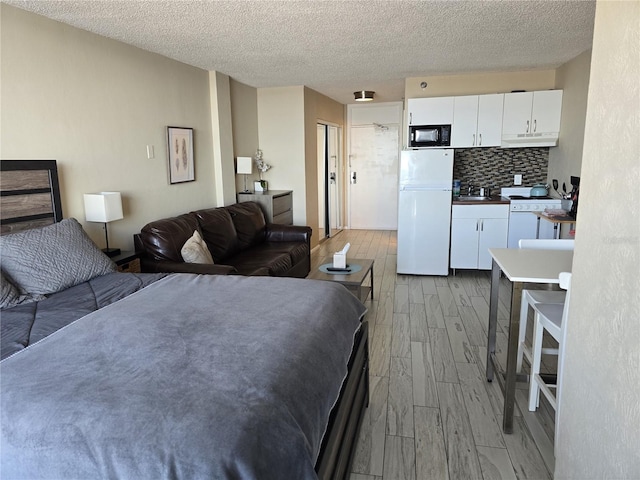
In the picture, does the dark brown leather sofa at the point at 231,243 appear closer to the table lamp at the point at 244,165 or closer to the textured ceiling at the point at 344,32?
the table lamp at the point at 244,165

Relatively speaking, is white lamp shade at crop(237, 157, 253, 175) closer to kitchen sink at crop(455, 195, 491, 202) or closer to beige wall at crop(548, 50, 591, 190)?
kitchen sink at crop(455, 195, 491, 202)

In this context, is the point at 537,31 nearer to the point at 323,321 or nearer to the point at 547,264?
the point at 547,264

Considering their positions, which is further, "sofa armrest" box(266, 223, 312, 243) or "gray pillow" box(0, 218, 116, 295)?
"sofa armrest" box(266, 223, 312, 243)

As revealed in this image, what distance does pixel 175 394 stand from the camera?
3.95 ft

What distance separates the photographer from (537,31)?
3.36 metres

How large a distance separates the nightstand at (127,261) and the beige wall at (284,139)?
295 cm

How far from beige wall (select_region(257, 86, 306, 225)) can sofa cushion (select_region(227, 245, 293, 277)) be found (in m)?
1.65

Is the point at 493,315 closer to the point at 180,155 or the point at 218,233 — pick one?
the point at 218,233

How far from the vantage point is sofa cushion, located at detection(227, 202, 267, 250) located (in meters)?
4.65

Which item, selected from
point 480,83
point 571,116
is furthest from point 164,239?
point 571,116

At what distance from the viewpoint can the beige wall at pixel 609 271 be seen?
3.70ft

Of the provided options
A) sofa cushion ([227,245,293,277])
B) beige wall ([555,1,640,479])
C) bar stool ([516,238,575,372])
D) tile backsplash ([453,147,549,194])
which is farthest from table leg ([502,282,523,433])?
tile backsplash ([453,147,549,194])

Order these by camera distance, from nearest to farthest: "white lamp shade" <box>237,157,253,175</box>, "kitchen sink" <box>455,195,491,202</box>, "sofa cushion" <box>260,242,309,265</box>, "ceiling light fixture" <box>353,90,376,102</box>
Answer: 1. "sofa cushion" <box>260,242,309,265</box>
2. "kitchen sink" <box>455,195,491,202</box>
3. "white lamp shade" <box>237,157,253,175</box>
4. "ceiling light fixture" <box>353,90,376,102</box>

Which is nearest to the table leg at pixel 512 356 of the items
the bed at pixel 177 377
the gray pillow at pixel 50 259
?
the bed at pixel 177 377
